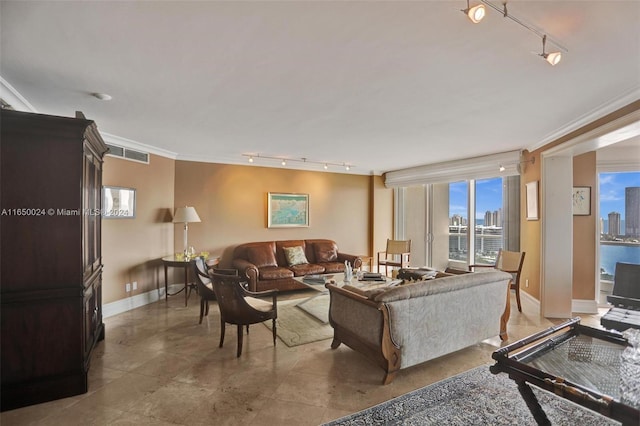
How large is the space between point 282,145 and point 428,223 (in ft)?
13.6

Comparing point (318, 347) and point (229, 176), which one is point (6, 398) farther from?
point (229, 176)

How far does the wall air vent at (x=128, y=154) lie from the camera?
4.30 metres

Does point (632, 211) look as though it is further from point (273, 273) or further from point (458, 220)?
point (273, 273)

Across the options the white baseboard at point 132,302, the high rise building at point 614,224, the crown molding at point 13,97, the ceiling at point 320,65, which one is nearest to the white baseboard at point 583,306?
the high rise building at point 614,224

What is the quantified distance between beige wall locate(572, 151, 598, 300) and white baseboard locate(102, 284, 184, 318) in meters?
6.49

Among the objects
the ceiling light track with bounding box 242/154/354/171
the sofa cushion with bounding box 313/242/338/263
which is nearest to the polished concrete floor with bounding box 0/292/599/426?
the sofa cushion with bounding box 313/242/338/263

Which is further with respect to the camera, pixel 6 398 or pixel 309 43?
pixel 6 398

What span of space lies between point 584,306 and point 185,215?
6313mm

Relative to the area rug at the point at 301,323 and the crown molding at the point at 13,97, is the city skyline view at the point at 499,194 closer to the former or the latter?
the area rug at the point at 301,323

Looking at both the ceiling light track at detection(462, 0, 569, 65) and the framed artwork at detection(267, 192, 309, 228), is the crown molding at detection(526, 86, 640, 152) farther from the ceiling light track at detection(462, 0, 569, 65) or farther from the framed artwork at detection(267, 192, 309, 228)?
the framed artwork at detection(267, 192, 309, 228)

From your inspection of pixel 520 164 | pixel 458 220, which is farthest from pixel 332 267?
pixel 520 164

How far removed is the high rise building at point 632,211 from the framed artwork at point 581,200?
0.86 metres

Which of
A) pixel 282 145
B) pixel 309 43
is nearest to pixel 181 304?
pixel 282 145

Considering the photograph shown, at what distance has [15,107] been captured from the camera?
284 cm
